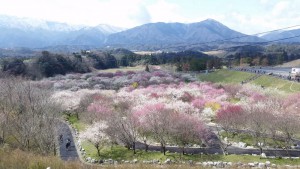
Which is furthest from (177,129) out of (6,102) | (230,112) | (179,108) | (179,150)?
(6,102)

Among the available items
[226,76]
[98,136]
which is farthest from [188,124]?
[226,76]

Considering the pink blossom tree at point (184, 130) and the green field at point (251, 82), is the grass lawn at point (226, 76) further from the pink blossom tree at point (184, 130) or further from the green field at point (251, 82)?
the pink blossom tree at point (184, 130)

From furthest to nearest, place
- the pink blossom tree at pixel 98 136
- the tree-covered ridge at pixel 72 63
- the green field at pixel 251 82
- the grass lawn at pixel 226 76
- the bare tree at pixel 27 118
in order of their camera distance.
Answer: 1. the tree-covered ridge at pixel 72 63
2. the grass lawn at pixel 226 76
3. the green field at pixel 251 82
4. the pink blossom tree at pixel 98 136
5. the bare tree at pixel 27 118

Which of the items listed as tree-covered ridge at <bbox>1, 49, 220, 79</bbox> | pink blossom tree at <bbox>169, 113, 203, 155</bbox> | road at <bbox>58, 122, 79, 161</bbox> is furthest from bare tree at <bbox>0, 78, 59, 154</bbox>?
tree-covered ridge at <bbox>1, 49, 220, 79</bbox>

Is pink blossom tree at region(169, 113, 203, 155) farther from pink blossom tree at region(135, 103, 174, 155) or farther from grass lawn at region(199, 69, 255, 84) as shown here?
grass lawn at region(199, 69, 255, 84)

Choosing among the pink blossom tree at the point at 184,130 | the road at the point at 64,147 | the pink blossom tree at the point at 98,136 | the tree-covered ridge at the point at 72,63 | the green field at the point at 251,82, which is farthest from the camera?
the tree-covered ridge at the point at 72,63

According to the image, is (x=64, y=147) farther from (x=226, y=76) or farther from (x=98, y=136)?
(x=226, y=76)

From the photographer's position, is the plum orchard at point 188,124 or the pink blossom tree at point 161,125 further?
the plum orchard at point 188,124

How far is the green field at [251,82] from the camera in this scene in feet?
214

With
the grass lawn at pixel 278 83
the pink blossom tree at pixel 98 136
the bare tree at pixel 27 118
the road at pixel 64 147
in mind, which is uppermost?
the bare tree at pixel 27 118

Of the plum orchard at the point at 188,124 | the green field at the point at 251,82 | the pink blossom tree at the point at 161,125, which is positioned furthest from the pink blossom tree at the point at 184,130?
the green field at the point at 251,82

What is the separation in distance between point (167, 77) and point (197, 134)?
54465 millimetres

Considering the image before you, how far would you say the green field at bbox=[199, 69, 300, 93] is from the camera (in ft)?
214

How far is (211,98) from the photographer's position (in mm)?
60531
